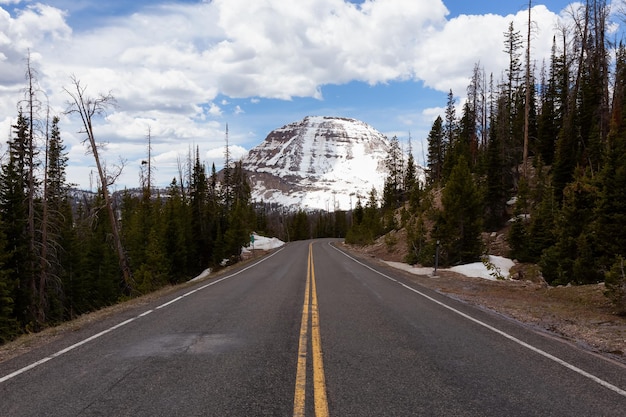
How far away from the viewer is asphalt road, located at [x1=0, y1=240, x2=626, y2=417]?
430 centimetres

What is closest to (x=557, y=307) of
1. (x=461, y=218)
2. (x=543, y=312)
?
(x=543, y=312)

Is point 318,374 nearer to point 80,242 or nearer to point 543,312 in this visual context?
point 543,312

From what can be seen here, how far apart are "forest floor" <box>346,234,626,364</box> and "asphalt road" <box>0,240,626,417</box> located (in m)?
0.77

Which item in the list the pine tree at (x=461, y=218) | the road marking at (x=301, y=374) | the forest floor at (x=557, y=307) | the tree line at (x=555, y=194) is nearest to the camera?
the road marking at (x=301, y=374)

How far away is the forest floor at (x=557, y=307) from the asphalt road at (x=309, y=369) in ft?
2.51

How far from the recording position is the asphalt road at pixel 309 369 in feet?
14.1

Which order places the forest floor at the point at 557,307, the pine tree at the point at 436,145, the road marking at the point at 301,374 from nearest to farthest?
1. the road marking at the point at 301,374
2. the forest floor at the point at 557,307
3. the pine tree at the point at 436,145

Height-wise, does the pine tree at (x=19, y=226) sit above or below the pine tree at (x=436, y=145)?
below

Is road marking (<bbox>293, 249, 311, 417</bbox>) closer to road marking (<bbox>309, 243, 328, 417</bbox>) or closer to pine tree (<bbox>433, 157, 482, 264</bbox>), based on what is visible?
road marking (<bbox>309, 243, 328, 417</bbox>)

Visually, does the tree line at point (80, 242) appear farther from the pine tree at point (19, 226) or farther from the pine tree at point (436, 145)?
the pine tree at point (436, 145)

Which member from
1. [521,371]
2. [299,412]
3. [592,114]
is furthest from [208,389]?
[592,114]

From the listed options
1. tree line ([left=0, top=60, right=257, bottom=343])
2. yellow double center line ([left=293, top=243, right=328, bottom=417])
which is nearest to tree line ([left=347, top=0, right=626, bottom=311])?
yellow double center line ([left=293, top=243, right=328, bottom=417])

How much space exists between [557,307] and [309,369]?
9054 millimetres

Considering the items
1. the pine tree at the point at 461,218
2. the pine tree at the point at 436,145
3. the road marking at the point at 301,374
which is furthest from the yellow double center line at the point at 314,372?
the pine tree at the point at 436,145
